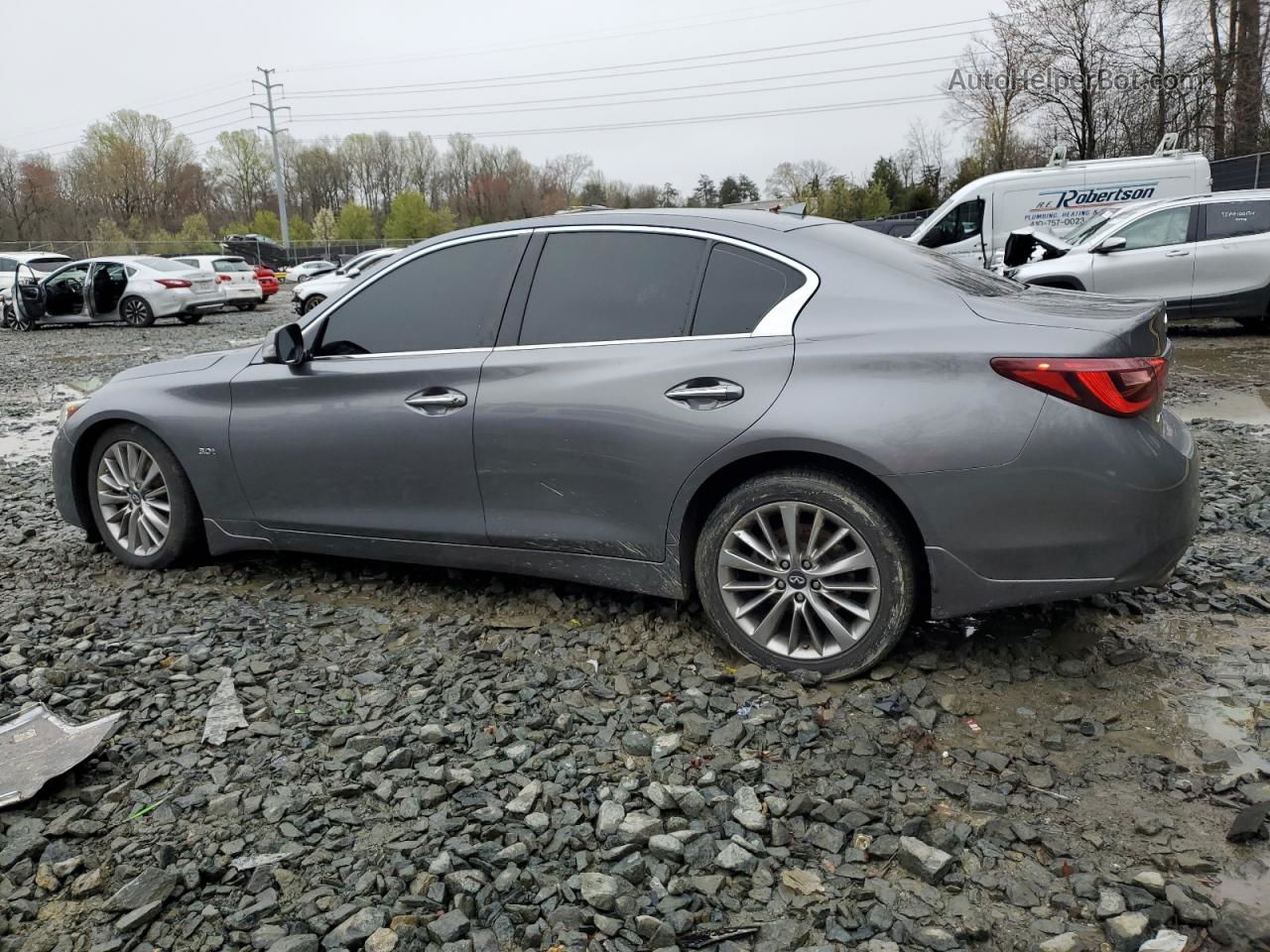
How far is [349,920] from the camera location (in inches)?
93.4

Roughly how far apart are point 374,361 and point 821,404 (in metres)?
1.96

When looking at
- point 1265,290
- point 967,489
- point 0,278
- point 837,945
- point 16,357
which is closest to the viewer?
point 837,945

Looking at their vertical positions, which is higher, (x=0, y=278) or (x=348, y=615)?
(x=0, y=278)

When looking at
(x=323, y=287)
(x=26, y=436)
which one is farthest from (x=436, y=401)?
(x=323, y=287)

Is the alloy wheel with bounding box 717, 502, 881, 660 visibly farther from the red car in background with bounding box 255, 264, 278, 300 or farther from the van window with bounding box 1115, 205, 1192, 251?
the red car in background with bounding box 255, 264, 278, 300

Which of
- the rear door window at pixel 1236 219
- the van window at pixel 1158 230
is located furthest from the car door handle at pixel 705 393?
the rear door window at pixel 1236 219

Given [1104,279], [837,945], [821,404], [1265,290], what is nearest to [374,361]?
[821,404]

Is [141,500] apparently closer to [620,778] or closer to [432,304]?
[432,304]

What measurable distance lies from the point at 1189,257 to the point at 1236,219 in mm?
736

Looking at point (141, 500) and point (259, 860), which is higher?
point (141, 500)

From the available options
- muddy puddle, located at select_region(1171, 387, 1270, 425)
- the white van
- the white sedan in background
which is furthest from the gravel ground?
the white sedan in background

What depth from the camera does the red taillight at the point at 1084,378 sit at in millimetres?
3086

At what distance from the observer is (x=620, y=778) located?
2.95 metres

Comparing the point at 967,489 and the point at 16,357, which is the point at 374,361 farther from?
the point at 16,357
